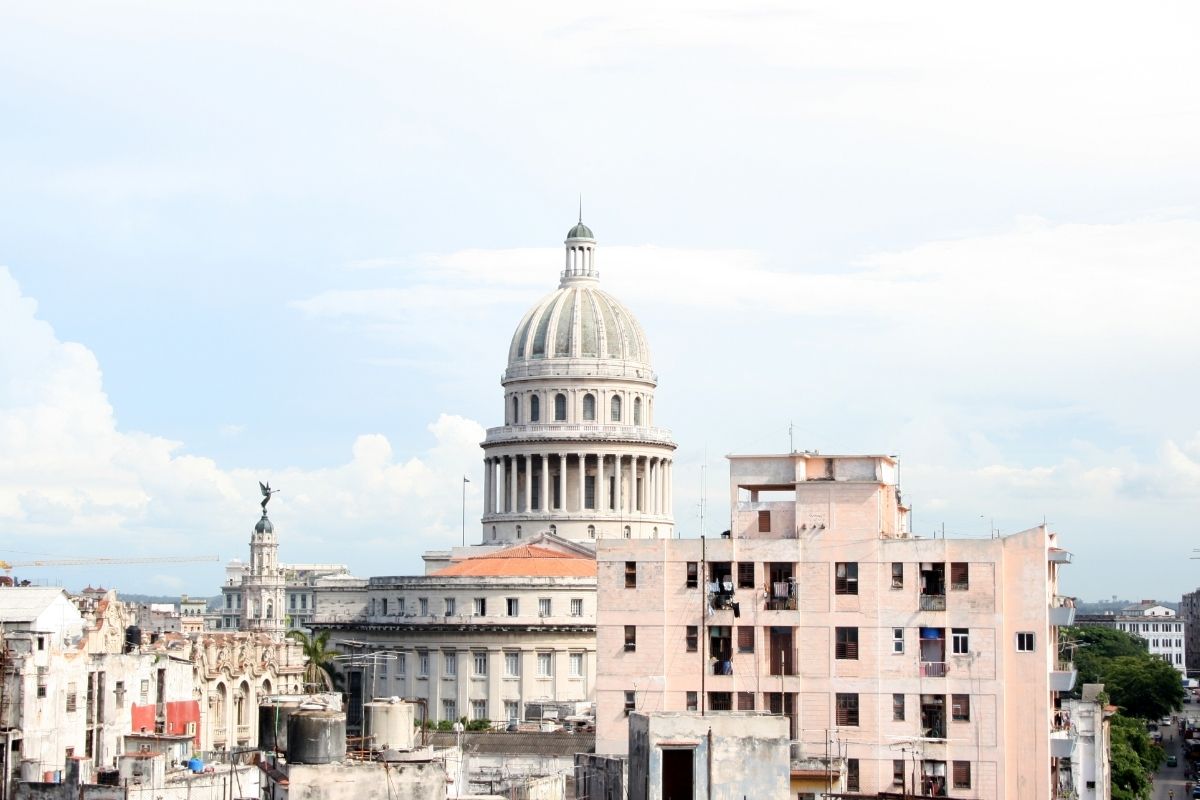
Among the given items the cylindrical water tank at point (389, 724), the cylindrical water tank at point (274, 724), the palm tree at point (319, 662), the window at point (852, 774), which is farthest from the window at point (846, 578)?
the palm tree at point (319, 662)

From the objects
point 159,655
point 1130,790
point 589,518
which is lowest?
point 1130,790

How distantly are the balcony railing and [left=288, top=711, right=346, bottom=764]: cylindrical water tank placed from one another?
27.9 meters

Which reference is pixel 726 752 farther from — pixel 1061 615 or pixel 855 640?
pixel 1061 615

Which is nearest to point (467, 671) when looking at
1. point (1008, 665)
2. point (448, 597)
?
point (448, 597)

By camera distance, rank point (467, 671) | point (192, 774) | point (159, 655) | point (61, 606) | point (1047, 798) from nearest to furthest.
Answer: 1. point (192, 774)
2. point (1047, 798)
3. point (61, 606)
4. point (159, 655)
5. point (467, 671)

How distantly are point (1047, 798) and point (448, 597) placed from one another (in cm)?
10649

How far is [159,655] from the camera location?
4328 inches

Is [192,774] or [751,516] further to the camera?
[751,516]

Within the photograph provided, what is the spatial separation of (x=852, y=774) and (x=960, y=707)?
4313 mm

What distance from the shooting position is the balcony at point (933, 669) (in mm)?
71250

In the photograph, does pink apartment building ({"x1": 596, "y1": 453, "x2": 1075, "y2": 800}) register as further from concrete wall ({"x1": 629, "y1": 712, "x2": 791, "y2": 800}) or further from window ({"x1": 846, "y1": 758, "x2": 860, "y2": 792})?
concrete wall ({"x1": 629, "y1": 712, "x2": 791, "y2": 800})

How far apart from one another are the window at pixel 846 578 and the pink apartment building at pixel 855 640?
5 cm

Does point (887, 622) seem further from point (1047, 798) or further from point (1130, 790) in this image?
point (1130, 790)

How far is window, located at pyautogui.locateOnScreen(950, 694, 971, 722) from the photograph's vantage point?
234 feet
